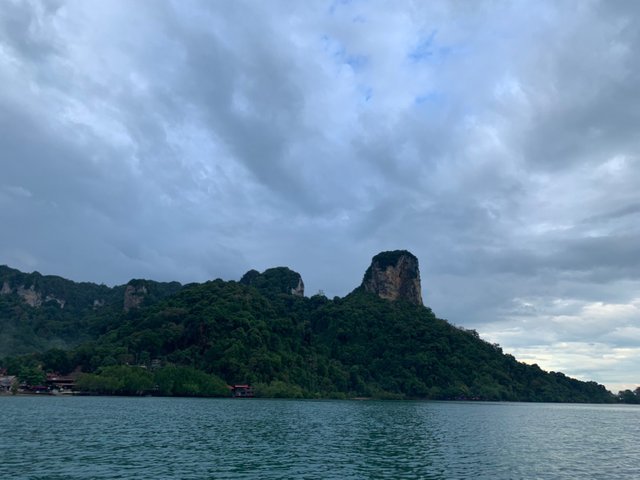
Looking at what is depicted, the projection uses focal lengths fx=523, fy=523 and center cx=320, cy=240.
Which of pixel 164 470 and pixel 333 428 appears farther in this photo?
pixel 333 428

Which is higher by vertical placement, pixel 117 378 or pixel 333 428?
pixel 117 378

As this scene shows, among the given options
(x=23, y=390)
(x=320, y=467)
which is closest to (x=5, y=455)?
(x=320, y=467)

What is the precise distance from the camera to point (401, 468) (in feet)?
168

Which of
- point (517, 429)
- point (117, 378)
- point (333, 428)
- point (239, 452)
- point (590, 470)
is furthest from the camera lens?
point (117, 378)

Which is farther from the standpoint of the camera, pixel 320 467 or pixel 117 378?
pixel 117 378

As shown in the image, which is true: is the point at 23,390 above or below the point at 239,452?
above

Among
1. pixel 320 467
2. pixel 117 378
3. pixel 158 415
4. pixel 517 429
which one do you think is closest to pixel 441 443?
pixel 320 467

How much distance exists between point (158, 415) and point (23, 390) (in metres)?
126

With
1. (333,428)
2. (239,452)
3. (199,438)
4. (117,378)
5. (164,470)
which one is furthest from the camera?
(117,378)

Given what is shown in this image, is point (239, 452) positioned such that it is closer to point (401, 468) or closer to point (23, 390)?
point (401, 468)

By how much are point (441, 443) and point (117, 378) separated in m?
157

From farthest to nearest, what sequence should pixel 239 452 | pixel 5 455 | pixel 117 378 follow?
pixel 117 378 → pixel 239 452 → pixel 5 455

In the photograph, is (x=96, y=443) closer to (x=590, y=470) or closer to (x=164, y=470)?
(x=164, y=470)

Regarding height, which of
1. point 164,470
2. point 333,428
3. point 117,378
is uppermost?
point 117,378
